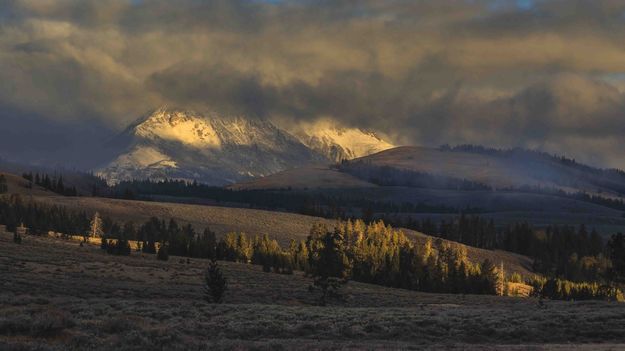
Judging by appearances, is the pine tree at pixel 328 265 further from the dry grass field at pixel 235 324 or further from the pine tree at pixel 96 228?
the pine tree at pixel 96 228

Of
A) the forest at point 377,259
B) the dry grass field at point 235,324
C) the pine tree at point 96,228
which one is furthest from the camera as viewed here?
the pine tree at point 96,228

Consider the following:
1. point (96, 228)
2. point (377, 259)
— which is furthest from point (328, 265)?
point (96, 228)

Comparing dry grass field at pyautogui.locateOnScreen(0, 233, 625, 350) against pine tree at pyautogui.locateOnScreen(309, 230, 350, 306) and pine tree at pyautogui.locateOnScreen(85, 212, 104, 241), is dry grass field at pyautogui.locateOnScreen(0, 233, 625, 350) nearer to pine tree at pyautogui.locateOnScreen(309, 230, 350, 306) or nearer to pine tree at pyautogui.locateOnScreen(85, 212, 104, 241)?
pine tree at pyautogui.locateOnScreen(309, 230, 350, 306)

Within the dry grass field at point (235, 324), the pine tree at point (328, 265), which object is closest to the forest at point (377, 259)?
the pine tree at point (328, 265)

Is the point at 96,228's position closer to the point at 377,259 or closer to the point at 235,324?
the point at 377,259

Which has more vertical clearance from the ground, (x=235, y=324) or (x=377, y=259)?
(x=377, y=259)

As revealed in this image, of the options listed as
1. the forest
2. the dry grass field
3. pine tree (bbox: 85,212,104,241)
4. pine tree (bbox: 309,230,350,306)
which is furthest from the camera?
pine tree (bbox: 85,212,104,241)

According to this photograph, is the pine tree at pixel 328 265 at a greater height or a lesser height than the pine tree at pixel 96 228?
lesser

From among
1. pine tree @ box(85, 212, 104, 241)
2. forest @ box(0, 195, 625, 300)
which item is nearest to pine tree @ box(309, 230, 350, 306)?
forest @ box(0, 195, 625, 300)

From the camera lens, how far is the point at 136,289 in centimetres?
7469

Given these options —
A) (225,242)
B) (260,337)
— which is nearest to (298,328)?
(260,337)

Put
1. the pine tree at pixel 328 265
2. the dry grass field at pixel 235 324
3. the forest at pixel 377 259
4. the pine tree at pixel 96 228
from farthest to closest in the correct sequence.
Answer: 1. the pine tree at pixel 96 228
2. the forest at pixel 377 259
3. the pine tree at pixel 328 265
4. the dry grass field at pixel 235 324

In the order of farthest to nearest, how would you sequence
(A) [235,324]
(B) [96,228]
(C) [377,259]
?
(B) [96,228], (C) [377,259], (A) [235,324]

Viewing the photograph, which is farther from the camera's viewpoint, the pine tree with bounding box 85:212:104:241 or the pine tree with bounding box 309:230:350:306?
the pine tree with bounding box 85:212:104:241
